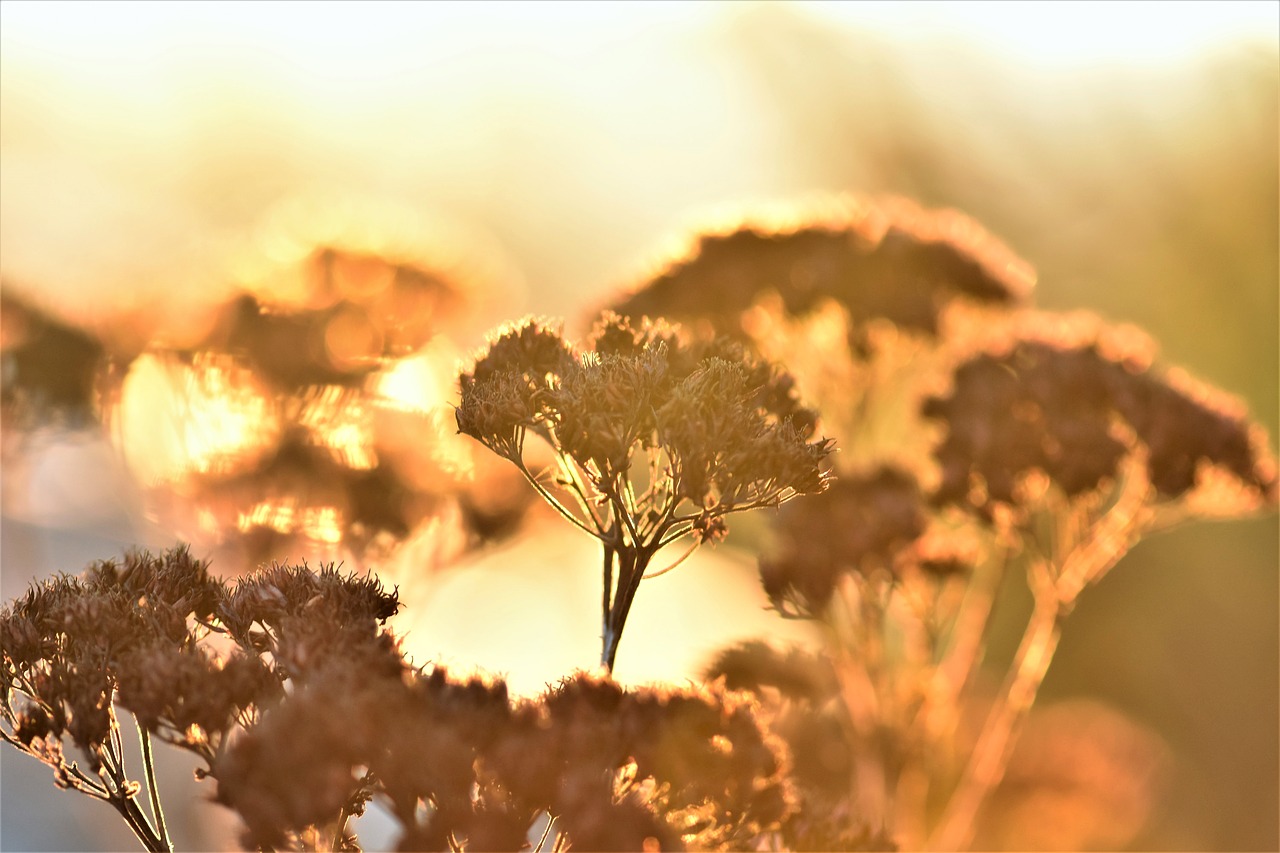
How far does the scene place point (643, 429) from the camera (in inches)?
150

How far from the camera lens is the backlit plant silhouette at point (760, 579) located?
3.36 metres

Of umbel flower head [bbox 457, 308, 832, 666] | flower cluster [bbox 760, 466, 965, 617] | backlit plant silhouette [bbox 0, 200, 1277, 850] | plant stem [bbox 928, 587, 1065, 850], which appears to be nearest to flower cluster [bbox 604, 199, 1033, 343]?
backlit plant silhouette [bbox 0, 200, 1277, 850]

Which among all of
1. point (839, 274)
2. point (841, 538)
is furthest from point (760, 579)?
point (839, 274)

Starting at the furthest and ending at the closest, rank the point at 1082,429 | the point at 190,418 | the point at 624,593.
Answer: the point at 190,418
the point at 1082,429
the point at 624,593

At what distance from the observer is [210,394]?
8453mm

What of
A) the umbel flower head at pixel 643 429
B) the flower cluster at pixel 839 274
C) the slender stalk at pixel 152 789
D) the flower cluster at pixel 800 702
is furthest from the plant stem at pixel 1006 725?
the slender stalk at pixel 152 789

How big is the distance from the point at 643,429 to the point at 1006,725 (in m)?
3.81

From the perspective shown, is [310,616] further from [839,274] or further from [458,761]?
[839,274]

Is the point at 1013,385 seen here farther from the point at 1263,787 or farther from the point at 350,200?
the point at 1263,787

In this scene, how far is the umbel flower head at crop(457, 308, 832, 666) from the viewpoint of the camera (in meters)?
3.77

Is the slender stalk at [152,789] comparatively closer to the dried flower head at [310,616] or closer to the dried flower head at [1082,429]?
the dried flower head at [310,616]

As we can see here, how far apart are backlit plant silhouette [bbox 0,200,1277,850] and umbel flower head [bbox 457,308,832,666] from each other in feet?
0.04

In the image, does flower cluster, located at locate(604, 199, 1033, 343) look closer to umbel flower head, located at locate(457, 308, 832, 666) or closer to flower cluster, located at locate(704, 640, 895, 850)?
flower cluster, located at locate(704, 640, 895, 850)

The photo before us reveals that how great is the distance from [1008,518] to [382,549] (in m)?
3.89
